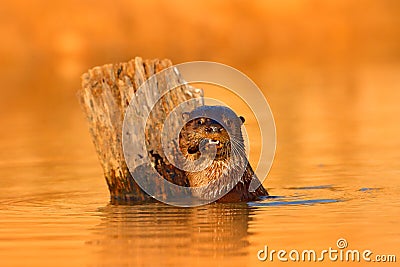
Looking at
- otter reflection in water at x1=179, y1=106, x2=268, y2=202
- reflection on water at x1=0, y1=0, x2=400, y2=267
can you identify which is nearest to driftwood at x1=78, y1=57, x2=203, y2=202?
reflection on water at x1=0, y1=0, x2=400, y2=267

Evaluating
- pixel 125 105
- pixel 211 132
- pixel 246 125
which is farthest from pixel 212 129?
pixel 246 125

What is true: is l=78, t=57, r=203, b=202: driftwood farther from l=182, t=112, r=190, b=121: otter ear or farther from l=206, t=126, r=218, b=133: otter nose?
l=206, t=126, r=218, b=133: otter nose

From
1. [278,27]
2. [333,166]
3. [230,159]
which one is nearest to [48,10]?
[278,27]

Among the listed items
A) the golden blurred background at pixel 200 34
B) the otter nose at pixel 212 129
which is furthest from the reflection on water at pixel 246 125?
the otter nose at pixel 212 129

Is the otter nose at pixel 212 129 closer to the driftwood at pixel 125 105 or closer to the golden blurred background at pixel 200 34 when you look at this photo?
the driftwood at pixel 125 105

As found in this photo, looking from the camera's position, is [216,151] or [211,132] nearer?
[211,132]

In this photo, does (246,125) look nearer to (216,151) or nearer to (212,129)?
(216,151)
